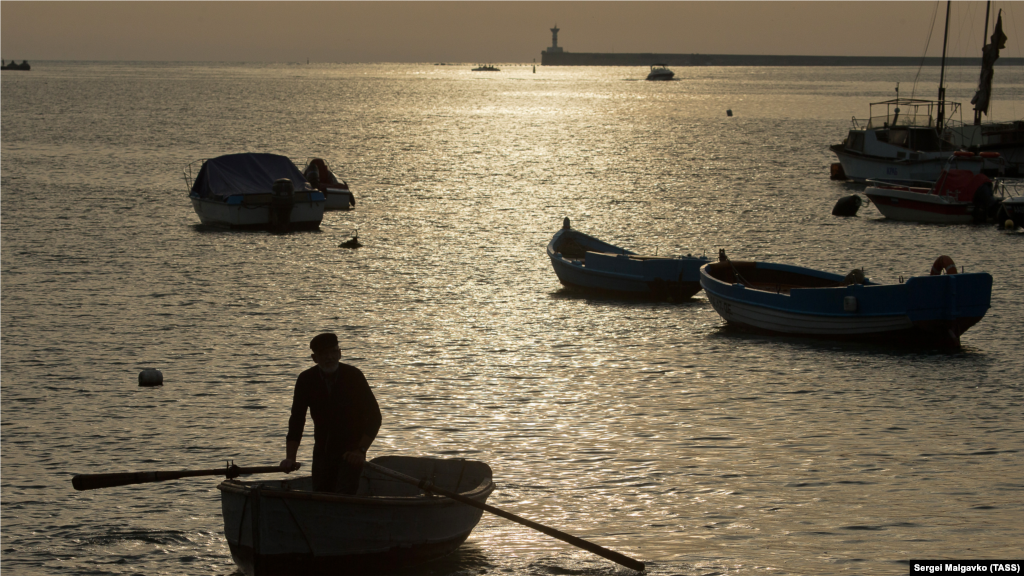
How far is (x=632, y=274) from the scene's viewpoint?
1028 inches

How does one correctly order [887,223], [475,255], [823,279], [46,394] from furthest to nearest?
[887,223] → [475,255] → [823,279] → [46,394]

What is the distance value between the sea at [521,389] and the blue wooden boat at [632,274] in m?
0.45

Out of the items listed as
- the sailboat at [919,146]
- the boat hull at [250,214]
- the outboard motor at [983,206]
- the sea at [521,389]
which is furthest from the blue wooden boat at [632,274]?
the sailboat at [919,146]

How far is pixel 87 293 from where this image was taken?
25.7 m

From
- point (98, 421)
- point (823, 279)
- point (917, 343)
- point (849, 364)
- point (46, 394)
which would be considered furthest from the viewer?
point (823, 279)

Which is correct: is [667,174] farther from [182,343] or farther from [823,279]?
[182,343]

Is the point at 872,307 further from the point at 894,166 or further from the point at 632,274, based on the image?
the point at 894,166

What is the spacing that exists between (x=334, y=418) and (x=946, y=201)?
3621 cm

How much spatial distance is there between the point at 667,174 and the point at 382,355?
150 feet

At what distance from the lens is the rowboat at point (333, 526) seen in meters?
9.63

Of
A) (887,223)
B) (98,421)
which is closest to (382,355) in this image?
(98,421)

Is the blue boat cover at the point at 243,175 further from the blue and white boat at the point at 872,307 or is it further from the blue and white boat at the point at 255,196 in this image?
the blue and white boat at the point at 872,307

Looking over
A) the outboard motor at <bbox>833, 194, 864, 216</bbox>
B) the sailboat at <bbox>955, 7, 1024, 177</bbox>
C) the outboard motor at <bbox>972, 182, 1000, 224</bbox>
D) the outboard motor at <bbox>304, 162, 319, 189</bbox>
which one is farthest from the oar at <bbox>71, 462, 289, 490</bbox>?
the sailboat at <bbox>955, 7, 1024, 177</bbox>

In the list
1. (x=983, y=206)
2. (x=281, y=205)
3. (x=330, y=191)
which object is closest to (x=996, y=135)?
(x=983, y=206)
